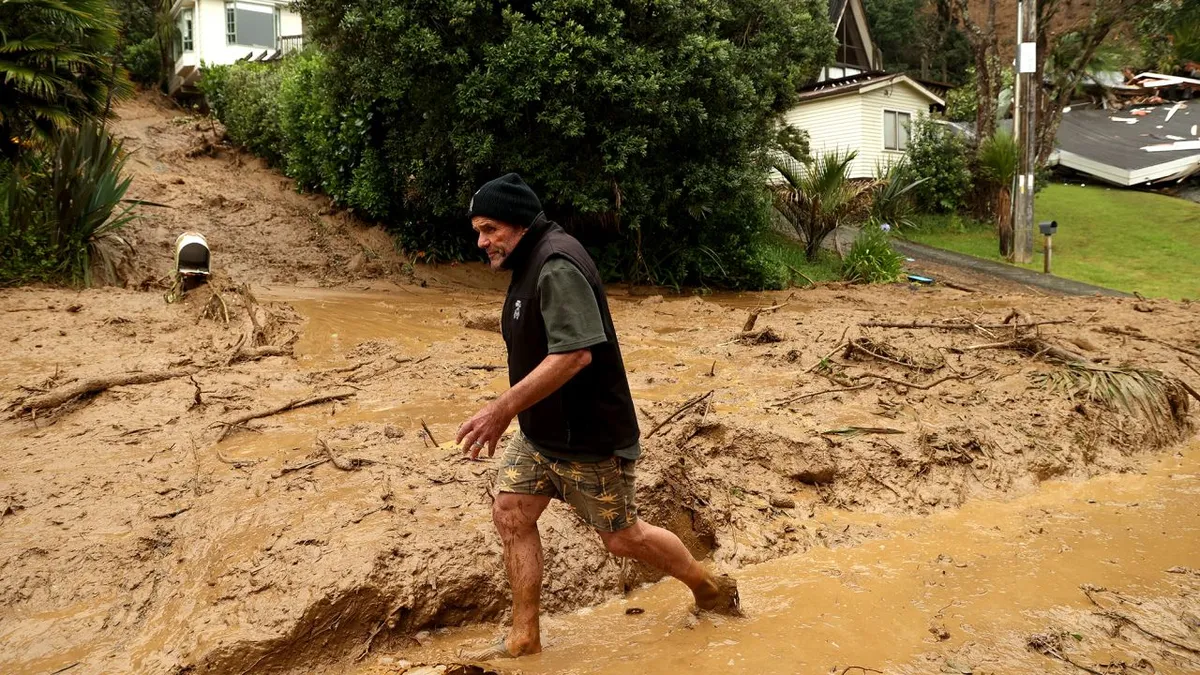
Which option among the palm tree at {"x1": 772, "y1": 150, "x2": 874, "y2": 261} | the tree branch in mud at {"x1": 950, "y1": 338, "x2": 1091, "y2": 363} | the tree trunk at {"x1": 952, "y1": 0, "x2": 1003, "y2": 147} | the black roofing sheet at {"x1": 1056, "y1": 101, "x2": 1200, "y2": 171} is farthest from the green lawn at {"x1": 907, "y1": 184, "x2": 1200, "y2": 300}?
the tree branch in mud at {"x1": 950, "y1": 338, "x2": 1091, "y2": 363}

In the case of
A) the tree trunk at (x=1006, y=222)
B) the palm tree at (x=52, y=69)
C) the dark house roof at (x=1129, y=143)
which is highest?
the dark house roof at (x=1129, y=143)

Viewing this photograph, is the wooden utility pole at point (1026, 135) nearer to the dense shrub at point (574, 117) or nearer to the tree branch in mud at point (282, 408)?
the dense shrub at point (574, 117)

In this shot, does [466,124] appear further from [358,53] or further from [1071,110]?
[1071,110]

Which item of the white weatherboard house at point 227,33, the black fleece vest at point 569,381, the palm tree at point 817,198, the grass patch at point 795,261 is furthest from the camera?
the white weatherboard house at point 227,33

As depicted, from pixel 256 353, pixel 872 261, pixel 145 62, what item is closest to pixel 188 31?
pixel 145 62

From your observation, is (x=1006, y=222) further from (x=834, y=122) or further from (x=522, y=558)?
(x=522, y=558)

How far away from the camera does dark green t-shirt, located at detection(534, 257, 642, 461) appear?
116 inches

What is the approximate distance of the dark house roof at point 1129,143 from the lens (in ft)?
81.6

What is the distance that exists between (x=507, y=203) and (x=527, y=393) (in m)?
0.70

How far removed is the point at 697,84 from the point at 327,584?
967 cm

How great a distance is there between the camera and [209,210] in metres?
14.6

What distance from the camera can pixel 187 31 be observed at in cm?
3031

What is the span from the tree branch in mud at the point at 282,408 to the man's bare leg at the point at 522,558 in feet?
8.73

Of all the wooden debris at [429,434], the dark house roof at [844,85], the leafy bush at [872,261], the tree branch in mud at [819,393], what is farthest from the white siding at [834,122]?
the wooden debris at [429,434]
